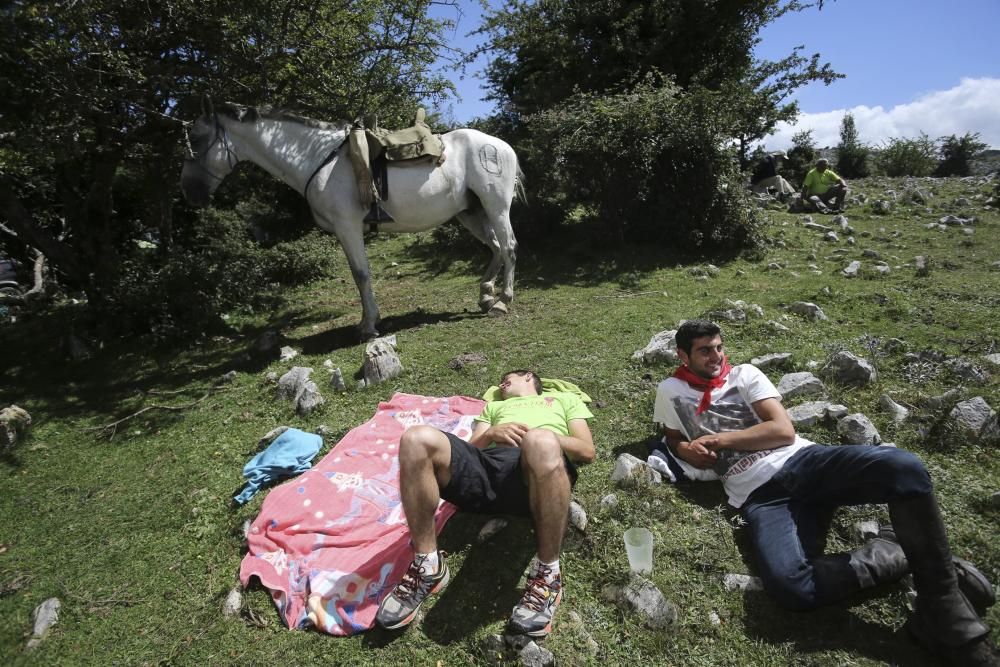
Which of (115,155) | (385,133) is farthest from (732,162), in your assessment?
(115,155)

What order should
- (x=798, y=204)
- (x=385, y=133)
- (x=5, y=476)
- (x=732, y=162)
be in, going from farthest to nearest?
(x=798, y=204) → (x=732, y=162) → (x=385, y=133) → (x=5, y=476)

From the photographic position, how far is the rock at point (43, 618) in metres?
2.90

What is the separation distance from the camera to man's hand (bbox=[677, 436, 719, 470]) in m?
3.06

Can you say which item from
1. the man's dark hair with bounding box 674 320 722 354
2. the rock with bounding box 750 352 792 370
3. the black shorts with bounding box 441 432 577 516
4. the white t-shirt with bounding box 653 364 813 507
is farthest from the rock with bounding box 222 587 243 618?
the rock with bounding box 750 352 792 370

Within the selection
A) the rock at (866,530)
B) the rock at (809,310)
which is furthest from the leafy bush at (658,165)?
the rock at (866,530)

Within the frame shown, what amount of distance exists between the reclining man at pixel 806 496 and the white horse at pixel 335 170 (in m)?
4.34

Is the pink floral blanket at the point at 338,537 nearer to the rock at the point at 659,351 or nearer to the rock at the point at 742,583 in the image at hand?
the rock at the point at 742,583

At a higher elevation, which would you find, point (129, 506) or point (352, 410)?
point (352, 410)

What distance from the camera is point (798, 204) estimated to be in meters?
12.6

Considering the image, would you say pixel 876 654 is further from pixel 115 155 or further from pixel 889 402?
pixel 115 155

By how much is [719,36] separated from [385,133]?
9.37 m

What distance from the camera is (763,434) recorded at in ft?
9.58

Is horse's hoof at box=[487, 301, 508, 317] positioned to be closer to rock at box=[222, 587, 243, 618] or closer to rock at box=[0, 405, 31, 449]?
rock at box=[222, 587, 243, 618]

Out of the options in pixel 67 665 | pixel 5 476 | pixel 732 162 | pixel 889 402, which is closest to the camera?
pixel 67 665
